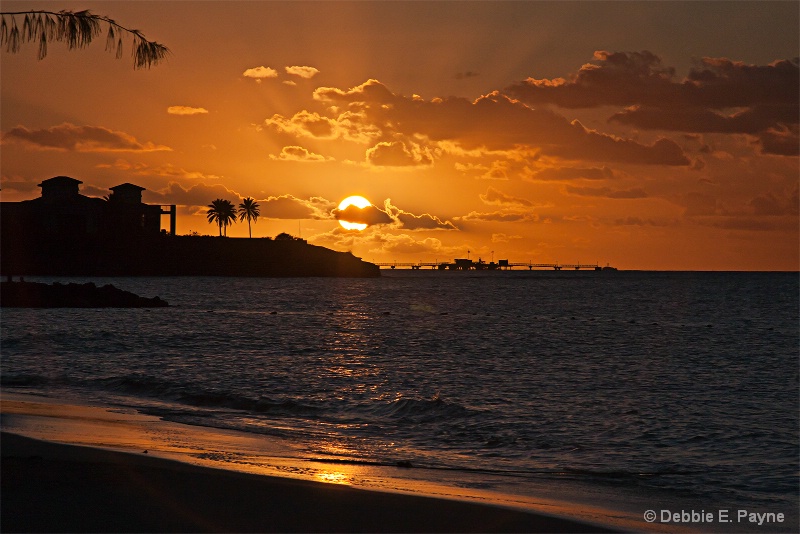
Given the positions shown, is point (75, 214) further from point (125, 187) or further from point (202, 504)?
point (202, 504)

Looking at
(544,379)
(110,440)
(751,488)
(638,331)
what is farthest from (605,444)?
(638,331)

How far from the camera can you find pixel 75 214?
569 feet

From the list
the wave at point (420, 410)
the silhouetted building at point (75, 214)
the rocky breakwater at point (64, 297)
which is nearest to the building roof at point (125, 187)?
the silhouetted building at point (75, 214)

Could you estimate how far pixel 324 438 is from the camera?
18328 mm

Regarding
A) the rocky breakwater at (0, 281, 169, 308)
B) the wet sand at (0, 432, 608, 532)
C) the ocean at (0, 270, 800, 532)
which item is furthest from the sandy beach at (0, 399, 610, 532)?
the rocky breakwater at (0, 281, 169, 308)

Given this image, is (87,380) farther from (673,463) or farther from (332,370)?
(673,463)

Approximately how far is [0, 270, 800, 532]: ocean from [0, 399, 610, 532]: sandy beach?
2683 millimetres

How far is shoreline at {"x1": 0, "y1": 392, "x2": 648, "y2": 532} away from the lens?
948 centimetres

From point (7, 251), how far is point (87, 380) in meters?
162

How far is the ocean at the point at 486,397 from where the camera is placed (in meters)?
15.3

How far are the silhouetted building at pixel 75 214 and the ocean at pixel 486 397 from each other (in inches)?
4645

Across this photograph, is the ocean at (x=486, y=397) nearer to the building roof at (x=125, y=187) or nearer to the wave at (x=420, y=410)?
the wave at (x=420, y=410)

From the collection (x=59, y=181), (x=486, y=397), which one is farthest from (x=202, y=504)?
(x=59, y=181)

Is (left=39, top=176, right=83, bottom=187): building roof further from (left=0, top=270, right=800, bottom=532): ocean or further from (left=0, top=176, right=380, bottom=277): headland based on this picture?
(left=0, top=270, right=800, bottom=532): ocean
